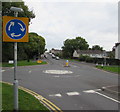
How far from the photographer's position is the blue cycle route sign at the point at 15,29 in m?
4.75

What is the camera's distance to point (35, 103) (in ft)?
19.6

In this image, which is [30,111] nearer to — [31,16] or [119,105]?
[119,105]

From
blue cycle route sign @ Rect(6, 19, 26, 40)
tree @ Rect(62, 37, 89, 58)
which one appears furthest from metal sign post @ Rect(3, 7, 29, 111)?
tree @ Rect(62, 37, 89, 58)

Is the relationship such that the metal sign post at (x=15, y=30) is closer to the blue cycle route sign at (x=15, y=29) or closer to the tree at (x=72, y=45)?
the blue cycle route sign at (x=15, y=29)

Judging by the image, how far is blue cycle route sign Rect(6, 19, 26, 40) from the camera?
4.75 meters

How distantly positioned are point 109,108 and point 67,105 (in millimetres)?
1734

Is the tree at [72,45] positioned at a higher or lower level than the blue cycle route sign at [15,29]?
higher

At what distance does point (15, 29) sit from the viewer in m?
4.83

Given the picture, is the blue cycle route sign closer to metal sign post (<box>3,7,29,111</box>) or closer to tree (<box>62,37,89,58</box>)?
metal sign post (<box>3,7,29,111</box>)

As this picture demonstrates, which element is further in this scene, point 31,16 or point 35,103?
point 31,16

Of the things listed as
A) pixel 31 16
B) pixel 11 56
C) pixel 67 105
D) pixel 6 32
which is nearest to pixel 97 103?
pixel 67 105

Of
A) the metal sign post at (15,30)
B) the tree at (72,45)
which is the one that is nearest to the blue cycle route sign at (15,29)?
the metal sign post at (15,30)

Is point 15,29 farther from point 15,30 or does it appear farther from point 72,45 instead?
point 72,45

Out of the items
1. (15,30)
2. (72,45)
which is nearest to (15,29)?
(15,30)
